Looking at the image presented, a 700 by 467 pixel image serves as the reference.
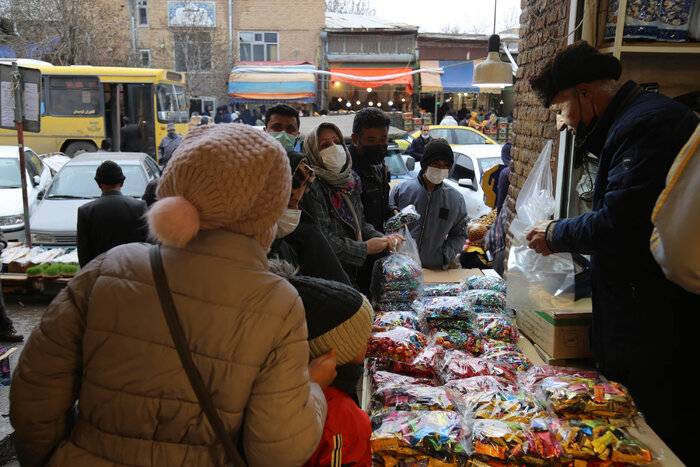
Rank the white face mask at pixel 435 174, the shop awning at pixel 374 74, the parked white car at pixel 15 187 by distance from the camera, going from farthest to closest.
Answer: the shop awning at pixel 374 74 < the parked white car at pixel 15 187 < the white face mask at pixel 435 174

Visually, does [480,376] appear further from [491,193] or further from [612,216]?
[491,193]

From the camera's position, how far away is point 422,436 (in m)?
1.94

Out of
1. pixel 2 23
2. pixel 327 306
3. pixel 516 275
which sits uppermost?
pixel 2 23

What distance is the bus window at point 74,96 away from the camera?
16.3m

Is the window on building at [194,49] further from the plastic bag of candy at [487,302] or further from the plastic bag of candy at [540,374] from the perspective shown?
the plastic bag of candy at [540,374]

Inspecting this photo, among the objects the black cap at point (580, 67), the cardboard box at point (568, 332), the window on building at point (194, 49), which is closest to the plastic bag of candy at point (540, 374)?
the cardboard box at point (568, 332)

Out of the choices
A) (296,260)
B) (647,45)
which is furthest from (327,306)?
(647,45)

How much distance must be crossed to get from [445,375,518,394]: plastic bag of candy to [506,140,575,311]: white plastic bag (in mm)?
537

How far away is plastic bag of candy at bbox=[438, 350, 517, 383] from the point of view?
242 centimetres

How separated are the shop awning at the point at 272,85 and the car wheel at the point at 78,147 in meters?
10.4

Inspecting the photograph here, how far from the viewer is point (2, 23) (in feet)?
69.6

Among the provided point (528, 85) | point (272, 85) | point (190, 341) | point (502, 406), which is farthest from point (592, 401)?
point (272, 85)

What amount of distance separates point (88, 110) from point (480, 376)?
16844mm

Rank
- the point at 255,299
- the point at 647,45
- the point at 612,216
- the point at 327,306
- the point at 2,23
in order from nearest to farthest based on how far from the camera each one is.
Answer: the point at 255,299 < the point at 327,306 < the point at 612,216 < the point at 647,45 < the point at 2,23
